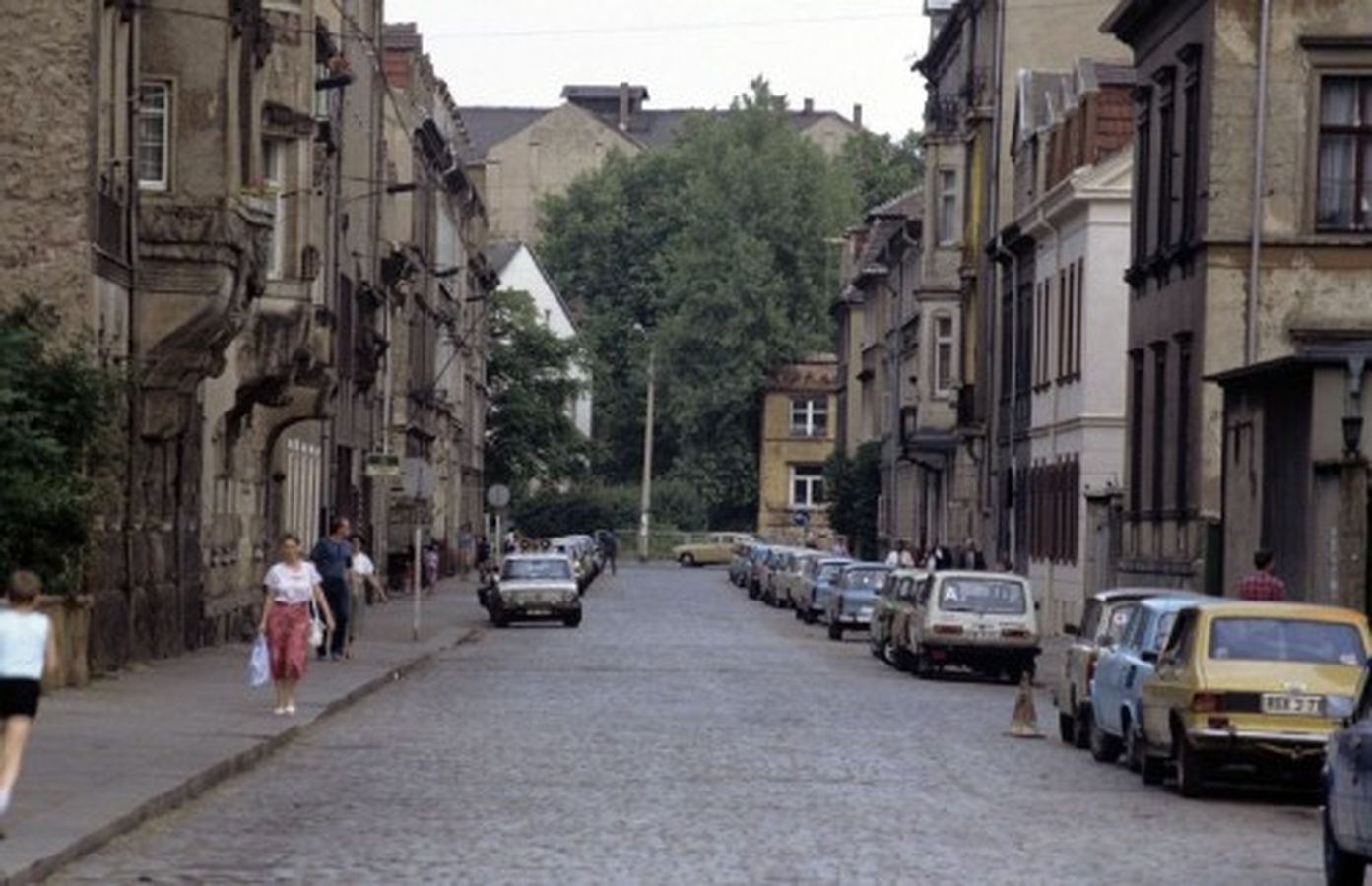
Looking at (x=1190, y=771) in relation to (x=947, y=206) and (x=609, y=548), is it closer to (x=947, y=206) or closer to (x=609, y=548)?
(x=947, y=206)

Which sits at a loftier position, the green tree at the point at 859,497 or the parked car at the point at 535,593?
the green tree at the point at 859,497

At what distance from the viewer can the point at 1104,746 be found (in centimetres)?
3020

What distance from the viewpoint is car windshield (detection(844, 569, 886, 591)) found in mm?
65375

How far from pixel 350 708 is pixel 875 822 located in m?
14.8

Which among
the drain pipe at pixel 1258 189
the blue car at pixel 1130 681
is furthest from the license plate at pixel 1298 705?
the drain pipe at pixel 1258 189

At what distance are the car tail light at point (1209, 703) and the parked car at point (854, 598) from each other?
3807 centimetres

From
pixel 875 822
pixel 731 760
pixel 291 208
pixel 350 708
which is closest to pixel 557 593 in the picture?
pixel 291 208

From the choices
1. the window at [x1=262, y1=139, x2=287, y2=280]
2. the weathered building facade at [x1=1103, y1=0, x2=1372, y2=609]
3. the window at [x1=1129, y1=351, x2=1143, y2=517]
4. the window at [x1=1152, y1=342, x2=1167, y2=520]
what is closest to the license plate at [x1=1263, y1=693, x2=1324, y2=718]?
the weathered building facade at [x1=1103, y1=0, x2=1372, y2=609]

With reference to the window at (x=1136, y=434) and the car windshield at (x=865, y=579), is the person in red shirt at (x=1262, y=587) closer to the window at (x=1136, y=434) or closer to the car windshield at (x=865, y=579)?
the window at (x=1136, y=434)

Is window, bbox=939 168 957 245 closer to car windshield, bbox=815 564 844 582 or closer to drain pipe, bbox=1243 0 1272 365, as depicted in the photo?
car windshield, bbox=815 564 844 582

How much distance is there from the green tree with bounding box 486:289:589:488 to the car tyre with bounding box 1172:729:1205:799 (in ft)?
364

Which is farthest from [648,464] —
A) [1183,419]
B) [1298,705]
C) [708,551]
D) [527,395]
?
[1298,705]

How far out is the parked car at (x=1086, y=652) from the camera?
1235 inches

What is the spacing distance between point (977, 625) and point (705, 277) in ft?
304
